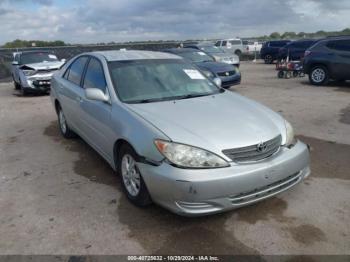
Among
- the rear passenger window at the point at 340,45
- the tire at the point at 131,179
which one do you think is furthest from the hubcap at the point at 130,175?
the rear passenger window at the point at 340,45

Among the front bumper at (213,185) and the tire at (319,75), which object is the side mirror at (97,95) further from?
the tire at (319,75)

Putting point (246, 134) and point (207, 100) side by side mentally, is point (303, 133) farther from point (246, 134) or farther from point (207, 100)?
point (246, 134)

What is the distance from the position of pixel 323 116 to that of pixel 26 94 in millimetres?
10365

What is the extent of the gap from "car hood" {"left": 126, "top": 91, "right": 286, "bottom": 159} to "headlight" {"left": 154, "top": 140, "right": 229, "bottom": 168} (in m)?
0.05

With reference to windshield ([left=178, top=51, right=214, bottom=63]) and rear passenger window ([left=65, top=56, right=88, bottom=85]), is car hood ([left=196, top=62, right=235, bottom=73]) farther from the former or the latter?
rear passenger window ([left=65, top=56, right=88, bottom=85])

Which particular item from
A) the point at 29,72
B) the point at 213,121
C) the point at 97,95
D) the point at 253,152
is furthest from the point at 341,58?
the point at 29,72

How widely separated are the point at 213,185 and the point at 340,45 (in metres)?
10.5

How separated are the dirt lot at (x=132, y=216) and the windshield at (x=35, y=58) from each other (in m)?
8.10

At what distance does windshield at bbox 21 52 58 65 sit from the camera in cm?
Result: 1294

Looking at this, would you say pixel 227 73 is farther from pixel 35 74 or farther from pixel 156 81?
pixel 156 81

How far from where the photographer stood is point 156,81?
4312mm

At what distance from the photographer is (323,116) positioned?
753 centimetres

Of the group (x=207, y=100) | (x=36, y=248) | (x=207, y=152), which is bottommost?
(x=36, y=248)

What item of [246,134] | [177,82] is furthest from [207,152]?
[177,82]
